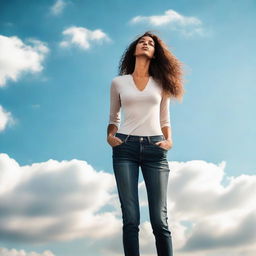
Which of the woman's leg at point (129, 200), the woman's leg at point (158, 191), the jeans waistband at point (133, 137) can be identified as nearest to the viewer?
the woman's leg at point (129, 200)

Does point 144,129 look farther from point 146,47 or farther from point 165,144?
point 146,47

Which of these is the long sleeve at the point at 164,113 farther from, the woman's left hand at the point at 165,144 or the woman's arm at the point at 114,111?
the woman's arm at the point at 114,111

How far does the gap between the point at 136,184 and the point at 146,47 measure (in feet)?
6.95

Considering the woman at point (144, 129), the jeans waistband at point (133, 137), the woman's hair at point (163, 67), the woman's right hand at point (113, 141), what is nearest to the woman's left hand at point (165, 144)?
the woman at point (144, 129)

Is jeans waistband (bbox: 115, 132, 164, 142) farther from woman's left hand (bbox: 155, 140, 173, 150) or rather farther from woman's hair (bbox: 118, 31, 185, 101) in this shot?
woman's hair (bbox: 118, 31, 185, 101)

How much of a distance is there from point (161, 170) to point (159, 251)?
1030 mm

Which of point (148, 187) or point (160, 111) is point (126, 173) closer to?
point (148, 187)

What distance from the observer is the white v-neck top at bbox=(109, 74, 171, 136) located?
6.17 metres

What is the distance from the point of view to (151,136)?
20.0 feet

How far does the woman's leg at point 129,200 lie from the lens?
18.2 ft

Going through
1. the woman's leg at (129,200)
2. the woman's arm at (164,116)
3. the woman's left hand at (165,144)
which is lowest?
the woman's leg at (129,200)

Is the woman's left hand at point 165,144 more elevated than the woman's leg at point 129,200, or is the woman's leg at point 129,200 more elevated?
the woman's left hand at point 165,144

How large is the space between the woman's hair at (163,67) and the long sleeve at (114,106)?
60 centimetres

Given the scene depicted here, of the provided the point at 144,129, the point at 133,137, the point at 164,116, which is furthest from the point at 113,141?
the point at 164,116
